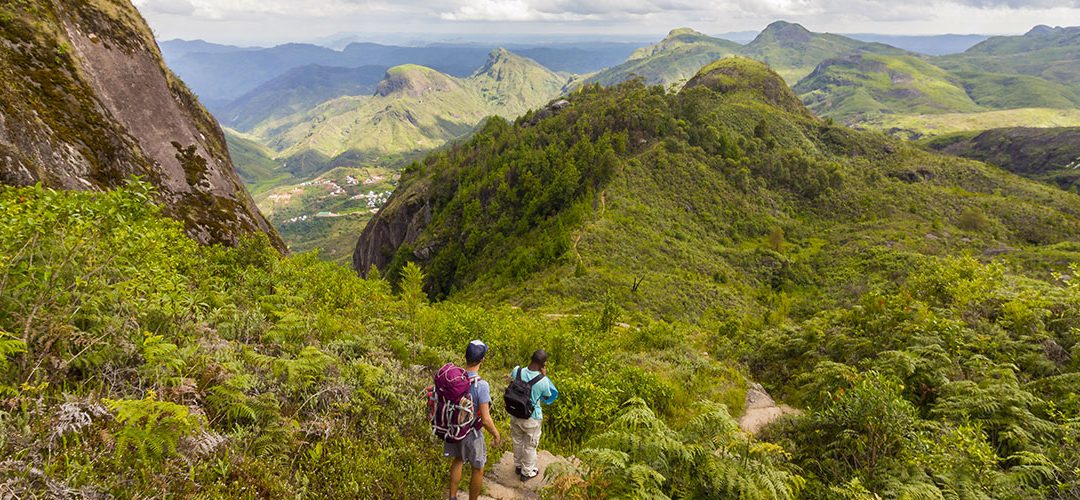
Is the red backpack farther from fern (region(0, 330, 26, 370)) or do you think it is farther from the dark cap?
fern (region(0, 330, 26, 370))

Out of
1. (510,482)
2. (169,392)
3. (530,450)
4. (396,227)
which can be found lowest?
(396,227)

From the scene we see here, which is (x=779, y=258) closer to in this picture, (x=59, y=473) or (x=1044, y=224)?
(x=1044, y=224)

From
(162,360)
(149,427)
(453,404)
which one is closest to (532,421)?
(453,404)

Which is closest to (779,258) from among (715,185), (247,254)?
(715,185)

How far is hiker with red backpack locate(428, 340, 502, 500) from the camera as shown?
6277mm

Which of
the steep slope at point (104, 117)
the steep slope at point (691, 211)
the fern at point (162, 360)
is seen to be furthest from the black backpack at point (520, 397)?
the steep slope at point (691, 211)

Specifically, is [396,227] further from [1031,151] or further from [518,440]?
[1031,151]

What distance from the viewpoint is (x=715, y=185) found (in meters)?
71.8

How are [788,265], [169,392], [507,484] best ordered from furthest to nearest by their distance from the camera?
1. [788,265]
2. [507,484]
3. [169,392]

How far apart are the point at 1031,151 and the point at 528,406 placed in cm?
23469

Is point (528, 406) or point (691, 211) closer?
point (528, 406)

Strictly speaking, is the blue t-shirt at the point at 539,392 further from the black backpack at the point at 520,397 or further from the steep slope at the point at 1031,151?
the steep slope at the point at 1031,151

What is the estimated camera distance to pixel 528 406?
7.37 meters

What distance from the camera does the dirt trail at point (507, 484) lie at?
281 inches
